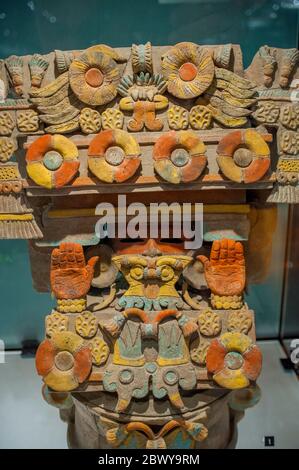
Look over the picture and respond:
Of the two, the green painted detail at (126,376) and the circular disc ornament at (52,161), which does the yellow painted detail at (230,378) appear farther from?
the circular disc ornament at (52,161)

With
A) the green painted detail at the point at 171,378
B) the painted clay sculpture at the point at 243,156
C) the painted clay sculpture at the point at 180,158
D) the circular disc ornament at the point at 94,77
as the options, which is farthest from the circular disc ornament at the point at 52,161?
the green painted detail at the point at 171,378

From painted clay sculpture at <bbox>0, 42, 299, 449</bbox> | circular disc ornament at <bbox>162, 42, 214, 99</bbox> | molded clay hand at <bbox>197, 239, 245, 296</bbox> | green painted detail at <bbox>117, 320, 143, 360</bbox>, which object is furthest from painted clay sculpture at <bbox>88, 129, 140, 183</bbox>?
green painted detail at <bbox>117, 320, 143, 360</bbox>

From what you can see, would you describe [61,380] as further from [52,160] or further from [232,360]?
[52,160]

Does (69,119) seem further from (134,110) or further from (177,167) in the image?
(177,167)

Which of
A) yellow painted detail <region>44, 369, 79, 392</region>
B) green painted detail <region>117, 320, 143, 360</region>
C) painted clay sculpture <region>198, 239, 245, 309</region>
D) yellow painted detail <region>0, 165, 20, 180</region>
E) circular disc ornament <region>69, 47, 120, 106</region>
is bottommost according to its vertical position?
yellow painted detail <region>44, 369, 79, 392</region>

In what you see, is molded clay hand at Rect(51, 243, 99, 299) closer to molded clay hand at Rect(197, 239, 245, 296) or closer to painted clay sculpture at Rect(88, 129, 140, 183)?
painted clay sculpture at Rect(88, 129, 140, 183)

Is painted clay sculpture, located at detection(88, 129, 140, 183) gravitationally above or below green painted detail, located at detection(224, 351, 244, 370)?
above

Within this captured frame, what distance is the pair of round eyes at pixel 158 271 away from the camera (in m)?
2.42

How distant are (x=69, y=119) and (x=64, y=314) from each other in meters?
0.95

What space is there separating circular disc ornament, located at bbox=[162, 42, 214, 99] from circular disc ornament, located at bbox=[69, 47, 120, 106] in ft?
0.82

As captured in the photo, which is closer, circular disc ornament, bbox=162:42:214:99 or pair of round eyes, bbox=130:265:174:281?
circular disc ornament, bbox=162:42:214:99

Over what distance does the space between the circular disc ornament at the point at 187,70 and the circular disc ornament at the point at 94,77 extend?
250 millimetres

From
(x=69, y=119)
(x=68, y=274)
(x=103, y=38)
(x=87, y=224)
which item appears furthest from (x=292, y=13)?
(x=68, y=274)

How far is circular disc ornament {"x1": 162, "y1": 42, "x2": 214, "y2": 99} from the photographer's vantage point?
227 centimetres
